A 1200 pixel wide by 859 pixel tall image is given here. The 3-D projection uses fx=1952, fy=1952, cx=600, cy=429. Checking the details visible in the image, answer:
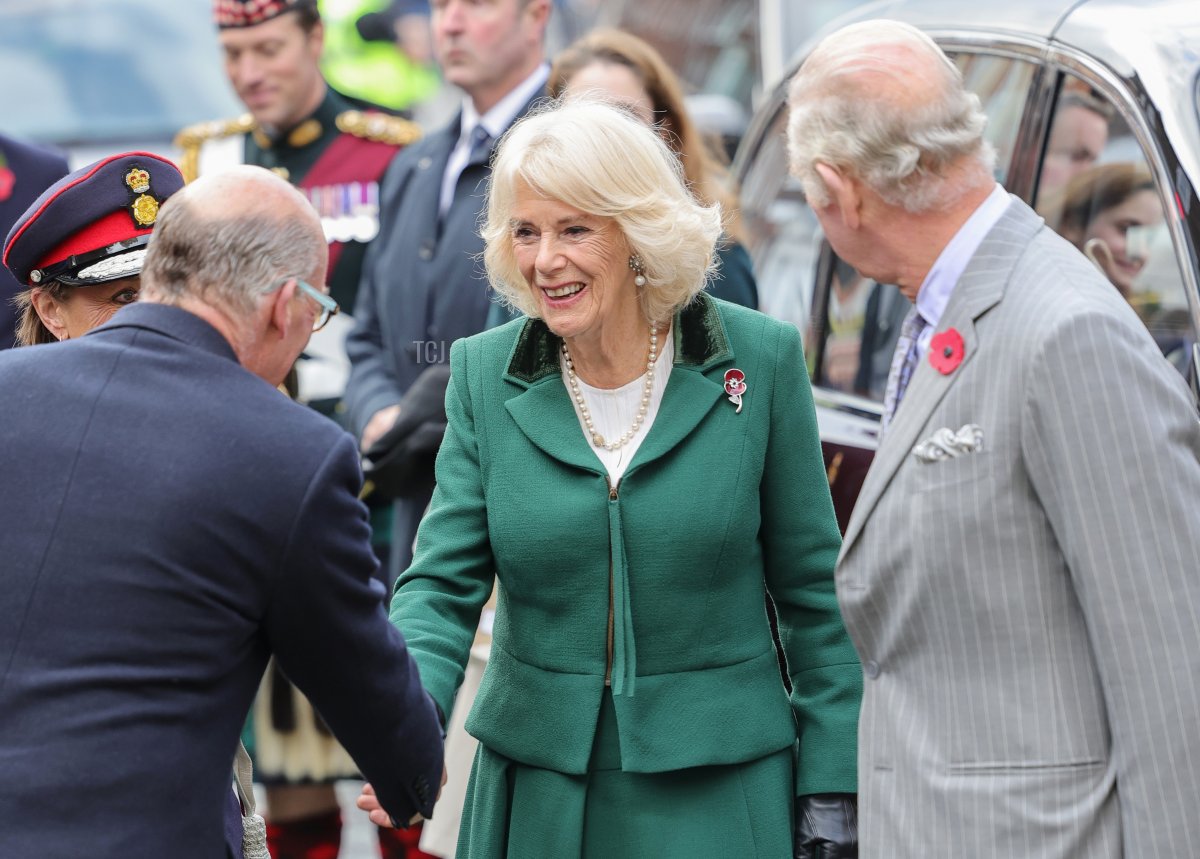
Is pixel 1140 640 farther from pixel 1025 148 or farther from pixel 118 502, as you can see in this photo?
pixel 1025 148

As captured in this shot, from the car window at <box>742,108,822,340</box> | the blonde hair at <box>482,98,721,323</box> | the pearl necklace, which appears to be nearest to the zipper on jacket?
the pearl necklace

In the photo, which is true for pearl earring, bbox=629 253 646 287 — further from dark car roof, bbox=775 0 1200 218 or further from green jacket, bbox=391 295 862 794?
dark car roof, bbox=775 0 1200 218

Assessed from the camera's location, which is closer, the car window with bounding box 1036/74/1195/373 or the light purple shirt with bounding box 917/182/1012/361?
the light purple shirt with bounding box 917/182/1012/361

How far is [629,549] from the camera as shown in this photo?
3.23 meters

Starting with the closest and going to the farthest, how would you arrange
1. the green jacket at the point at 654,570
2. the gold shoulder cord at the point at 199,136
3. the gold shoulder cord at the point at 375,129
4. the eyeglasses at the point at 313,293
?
1. the eyeglasses at the point at 313,293
2. the green jacket at the point at 654,570
3. the gold shoulder cord at the point at 375,129
4. the gold shoulder cord at the point at 199,136

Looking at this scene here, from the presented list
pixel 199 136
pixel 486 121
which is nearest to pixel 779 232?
pixel 486 121

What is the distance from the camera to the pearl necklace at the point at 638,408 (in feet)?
11.0

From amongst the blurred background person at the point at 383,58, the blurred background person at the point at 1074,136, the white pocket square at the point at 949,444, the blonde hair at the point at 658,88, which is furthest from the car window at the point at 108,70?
the white pocket square at the point at 949,444

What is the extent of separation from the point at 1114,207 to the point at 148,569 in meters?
2.36

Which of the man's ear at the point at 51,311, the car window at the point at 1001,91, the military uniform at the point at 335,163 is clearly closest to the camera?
the man's ear at the point at 51,311

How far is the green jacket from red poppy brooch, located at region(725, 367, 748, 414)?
0.01 m

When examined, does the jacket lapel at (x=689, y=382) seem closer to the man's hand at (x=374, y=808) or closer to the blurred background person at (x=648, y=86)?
the man's hand at (x=374, y=808)

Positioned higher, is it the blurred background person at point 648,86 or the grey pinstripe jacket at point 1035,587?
the blurred background person at point 648,86

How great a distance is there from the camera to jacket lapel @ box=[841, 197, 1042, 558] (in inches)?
105
